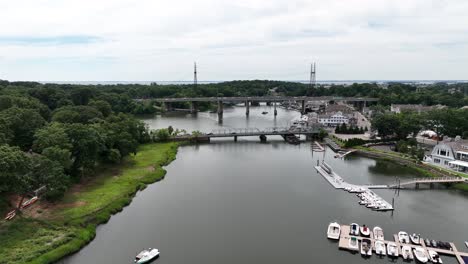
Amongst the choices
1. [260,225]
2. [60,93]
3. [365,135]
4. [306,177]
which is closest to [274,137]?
[365,135]

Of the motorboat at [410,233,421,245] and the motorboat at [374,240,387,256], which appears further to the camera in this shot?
the motorboat at [410,233,421,245]

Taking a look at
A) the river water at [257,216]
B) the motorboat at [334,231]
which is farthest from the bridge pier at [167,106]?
the motorboat at [334,231]

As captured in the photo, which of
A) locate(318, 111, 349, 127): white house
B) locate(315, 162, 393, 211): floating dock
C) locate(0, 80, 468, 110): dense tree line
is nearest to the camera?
locate(315, 162, 393, 211): floating dock

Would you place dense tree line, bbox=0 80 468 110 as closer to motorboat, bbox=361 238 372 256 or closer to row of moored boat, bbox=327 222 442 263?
row of moored boat, bbox=327 222 442 263

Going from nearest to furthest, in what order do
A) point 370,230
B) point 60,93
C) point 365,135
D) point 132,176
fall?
point 370,230 → point 132,176 → point 365,135 → point 60,93

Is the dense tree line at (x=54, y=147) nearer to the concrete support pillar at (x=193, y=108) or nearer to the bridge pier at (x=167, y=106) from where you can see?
the concrete support pillar at (x=193, y=108)

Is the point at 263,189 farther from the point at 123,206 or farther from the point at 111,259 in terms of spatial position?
the point at 111,259

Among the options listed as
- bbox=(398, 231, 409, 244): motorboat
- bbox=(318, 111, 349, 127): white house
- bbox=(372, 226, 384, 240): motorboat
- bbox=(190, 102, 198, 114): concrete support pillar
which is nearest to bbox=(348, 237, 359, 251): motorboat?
bbox=(372, 226, 384, 240): motorboat
